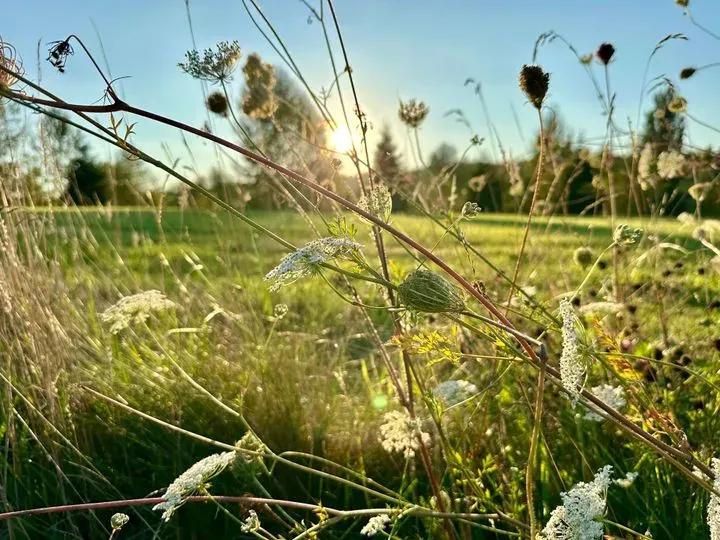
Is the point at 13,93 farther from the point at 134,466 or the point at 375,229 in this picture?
the point at 134,466

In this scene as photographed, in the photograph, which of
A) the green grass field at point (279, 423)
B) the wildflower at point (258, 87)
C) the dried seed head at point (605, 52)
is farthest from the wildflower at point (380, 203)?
the dried seed head at point (605, 52)

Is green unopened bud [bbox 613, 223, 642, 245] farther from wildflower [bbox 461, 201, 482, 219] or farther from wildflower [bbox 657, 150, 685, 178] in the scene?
wildflower [bbox 657, 150, 685, 178]

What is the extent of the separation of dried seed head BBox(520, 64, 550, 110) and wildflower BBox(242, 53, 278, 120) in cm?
103

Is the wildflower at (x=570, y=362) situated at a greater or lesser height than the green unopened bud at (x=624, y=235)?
lesser

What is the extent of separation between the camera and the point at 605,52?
204 centimetres

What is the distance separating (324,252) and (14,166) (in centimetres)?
159

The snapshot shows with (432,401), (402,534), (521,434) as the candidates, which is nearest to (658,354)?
(521,434)

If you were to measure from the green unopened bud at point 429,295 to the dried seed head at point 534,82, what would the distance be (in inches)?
17.4

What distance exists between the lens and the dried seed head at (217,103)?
6.81ft

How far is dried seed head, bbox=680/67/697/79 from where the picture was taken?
2428 mm

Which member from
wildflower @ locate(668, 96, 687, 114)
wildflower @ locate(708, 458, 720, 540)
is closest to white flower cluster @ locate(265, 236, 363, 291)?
wildflower @ locate(708, 458, 720, 540)

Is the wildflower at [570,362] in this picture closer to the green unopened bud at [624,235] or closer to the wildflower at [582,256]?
the green unopened bud at [624,235]

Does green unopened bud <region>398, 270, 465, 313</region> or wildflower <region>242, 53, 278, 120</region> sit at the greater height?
wildflower <region>242, 53, 278, 120</region>

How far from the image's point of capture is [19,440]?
6.64ft
